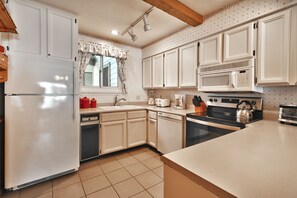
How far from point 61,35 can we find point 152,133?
2.29 metres

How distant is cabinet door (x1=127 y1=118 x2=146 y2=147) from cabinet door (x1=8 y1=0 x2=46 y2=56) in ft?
6.11

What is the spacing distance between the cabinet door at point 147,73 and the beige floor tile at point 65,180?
94.2 inches

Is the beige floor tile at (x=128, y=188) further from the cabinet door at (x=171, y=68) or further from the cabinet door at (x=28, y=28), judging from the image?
the cabinet door at (x=28, y=28)

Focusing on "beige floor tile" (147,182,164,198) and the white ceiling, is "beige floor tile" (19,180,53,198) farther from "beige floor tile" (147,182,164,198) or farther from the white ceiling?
the white ceiling

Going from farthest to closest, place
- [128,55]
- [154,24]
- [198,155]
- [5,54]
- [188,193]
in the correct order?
[128,55] < [154,24] < [5,54] < [198,155] < [188,193]

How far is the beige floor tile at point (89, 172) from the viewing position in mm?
2047

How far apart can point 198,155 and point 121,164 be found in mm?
1945

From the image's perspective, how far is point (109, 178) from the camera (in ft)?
6.57

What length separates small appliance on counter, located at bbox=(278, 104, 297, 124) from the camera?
1.49 m

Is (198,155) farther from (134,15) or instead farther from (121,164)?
(134,15)

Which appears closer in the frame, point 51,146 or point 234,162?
point 234,162

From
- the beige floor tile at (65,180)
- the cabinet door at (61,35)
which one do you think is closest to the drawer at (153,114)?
the beige floor tile at (65,180)

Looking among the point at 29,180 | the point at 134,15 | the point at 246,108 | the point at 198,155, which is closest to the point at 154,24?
the point at 134,15

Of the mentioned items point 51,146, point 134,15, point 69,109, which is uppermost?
point 134,15
